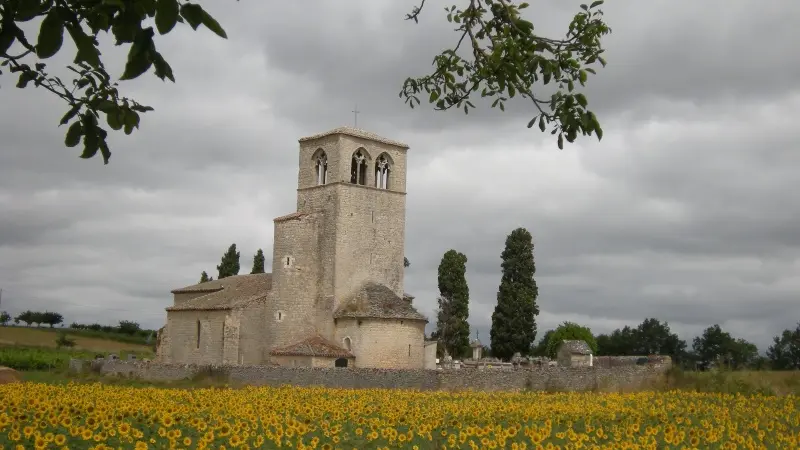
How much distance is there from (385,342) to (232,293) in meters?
10.0

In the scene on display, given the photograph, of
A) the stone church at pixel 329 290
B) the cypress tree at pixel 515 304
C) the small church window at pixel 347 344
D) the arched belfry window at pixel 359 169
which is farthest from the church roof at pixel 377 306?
the cypress tree at pixel 515 304

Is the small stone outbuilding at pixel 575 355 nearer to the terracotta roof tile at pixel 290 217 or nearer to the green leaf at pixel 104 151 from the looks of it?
the terracotta roof tile at pixel 290 217

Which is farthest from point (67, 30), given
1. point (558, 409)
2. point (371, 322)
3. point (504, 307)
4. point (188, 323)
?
point (504, 307)

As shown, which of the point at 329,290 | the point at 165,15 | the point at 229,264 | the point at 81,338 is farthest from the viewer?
the point at 81,338

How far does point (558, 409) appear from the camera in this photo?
57.8 feet

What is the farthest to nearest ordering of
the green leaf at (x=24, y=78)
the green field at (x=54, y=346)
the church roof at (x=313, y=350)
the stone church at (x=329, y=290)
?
the green field at (x=54, y=346), the stone church at (x=329, y=290), the church roof at (x=313, y=350), the green leaf at (x=24, y=78)

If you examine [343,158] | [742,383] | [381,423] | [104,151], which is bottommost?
[381,423]

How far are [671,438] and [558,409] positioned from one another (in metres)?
6.13

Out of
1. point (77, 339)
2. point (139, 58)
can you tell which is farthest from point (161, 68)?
point (77, 339)

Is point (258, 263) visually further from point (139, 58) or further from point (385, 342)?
point (139, 58)

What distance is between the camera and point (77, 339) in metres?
72.0

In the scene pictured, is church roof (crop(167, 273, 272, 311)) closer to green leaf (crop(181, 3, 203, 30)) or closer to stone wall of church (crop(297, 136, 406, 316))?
stone wall of church (crop(297, 136, 406, 316))

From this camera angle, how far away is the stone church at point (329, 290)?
3991cm

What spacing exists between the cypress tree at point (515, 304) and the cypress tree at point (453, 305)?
10.2 ft
